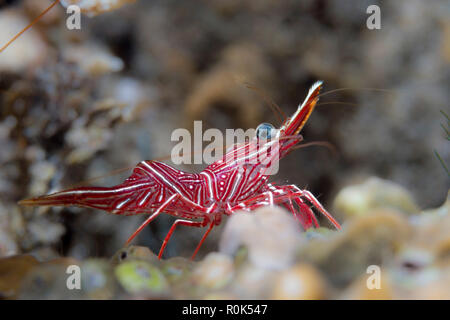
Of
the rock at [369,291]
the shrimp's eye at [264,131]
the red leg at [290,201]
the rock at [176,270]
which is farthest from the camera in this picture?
the shrimp's eye at [264,131]

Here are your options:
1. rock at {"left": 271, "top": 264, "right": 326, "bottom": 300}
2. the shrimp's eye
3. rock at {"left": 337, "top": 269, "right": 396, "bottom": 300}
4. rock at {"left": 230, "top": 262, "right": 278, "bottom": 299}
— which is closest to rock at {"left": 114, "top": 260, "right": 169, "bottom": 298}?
rock at {"left": 230, "top": 262, "right": 278, "bottom": 299}

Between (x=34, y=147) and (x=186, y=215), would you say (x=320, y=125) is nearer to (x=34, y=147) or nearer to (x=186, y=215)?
(x=186, y=215)

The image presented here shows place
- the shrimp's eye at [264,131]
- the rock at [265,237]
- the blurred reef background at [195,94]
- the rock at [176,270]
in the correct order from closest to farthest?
the rock at [265,237] < the rock at [176,270] < the shrimp's eye at [264,131] < the blurred reef background at [195,94]

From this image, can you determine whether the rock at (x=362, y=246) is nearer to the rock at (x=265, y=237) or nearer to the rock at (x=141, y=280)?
the rock at (x=265, y=237)

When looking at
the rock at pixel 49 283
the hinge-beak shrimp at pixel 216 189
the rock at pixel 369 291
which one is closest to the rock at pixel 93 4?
the hinge-beak shrimp at pixel 216 189

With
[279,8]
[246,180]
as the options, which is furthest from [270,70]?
[246,180]
